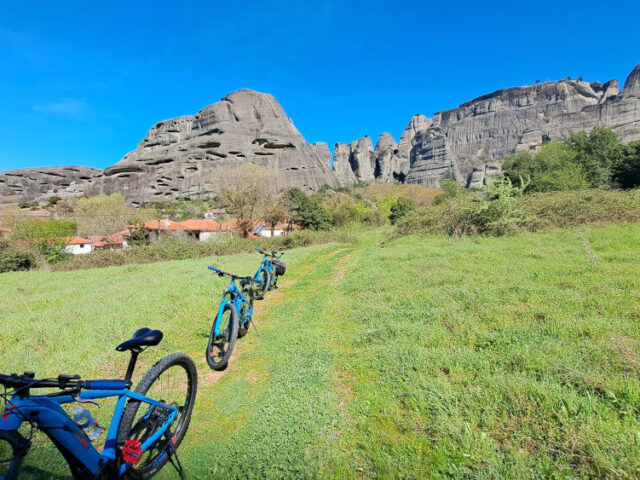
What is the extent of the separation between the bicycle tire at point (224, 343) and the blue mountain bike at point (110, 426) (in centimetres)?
107

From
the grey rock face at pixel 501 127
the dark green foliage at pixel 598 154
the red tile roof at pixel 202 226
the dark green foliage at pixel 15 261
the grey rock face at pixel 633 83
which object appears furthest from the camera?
the grey rock face at pixel 501 127

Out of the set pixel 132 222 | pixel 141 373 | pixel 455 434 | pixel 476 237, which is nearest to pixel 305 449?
pixel 455 434

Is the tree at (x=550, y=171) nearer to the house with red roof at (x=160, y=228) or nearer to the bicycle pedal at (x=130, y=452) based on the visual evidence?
the bicycle pedal at (x=130, y=452)

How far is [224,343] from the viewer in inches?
159

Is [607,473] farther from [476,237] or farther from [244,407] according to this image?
[476,237]

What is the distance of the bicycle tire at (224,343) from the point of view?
3.81 metres

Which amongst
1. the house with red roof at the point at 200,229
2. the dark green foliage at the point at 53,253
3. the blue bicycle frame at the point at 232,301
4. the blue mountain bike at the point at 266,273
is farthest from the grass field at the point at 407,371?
the house with red roof at the point at 200,229

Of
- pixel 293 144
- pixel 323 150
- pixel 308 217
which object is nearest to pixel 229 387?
pixel 308 217

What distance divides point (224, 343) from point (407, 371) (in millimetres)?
2540

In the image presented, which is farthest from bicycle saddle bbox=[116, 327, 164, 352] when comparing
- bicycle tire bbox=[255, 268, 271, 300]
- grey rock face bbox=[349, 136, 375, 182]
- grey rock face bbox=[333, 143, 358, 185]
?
grey rock face bbox=[349, 136, 375, 182]

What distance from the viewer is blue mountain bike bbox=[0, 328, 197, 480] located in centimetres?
152

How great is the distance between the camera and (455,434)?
83.5 inches

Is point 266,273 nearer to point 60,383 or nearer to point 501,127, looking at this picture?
point 60,383

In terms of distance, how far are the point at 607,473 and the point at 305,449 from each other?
1.95m
